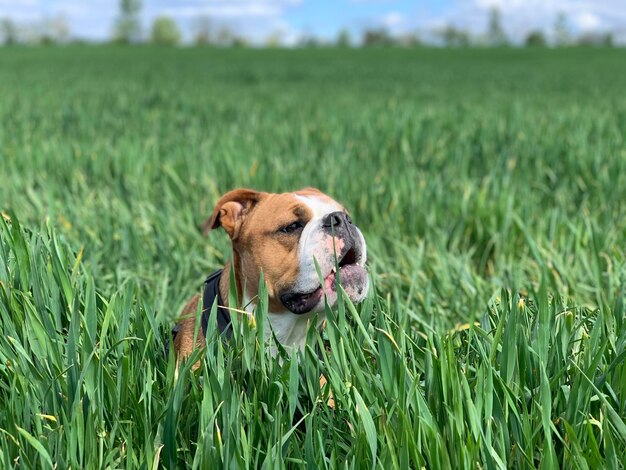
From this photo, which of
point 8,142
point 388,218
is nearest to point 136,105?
point 8,142

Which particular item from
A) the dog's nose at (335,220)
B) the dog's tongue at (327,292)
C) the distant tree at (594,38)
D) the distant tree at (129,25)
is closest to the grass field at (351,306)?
the dog's tongue at (327,292)

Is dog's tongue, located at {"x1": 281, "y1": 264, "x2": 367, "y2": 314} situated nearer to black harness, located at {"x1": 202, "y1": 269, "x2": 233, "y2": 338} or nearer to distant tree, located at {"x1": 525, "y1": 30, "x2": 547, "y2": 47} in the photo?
black harness, located at {"x1": 202, "y1": 269, "x2": 233, "y2": 338}

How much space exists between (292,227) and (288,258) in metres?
0.14

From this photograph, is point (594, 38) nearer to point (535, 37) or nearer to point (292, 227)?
point (535, 37)

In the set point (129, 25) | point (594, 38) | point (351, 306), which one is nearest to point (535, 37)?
point (594, 38)

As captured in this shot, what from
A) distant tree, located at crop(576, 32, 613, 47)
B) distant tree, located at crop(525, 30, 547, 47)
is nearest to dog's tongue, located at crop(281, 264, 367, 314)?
distant tree, located at crop(576, 32, 613, 47)

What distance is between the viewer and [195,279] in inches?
148

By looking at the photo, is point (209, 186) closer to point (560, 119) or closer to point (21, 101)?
point (560, 119)

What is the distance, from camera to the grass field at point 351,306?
1.65 meters

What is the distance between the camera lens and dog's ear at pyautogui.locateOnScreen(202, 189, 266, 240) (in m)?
2.57

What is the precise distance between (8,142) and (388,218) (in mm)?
4485

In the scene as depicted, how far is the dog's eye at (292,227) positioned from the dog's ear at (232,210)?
9.0 inches

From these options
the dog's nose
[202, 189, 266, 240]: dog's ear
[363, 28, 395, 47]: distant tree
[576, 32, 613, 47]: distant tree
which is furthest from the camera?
[363, 28, 395, 47]: distant tree

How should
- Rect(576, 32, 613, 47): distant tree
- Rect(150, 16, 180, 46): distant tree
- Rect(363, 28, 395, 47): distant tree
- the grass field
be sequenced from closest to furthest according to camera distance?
the grass field
Rect(576, 32, 613, 47): distant tree
Rect(363, 28, 395, 47): distant tree
Rect(150, 16, 180, 46): distant tree
